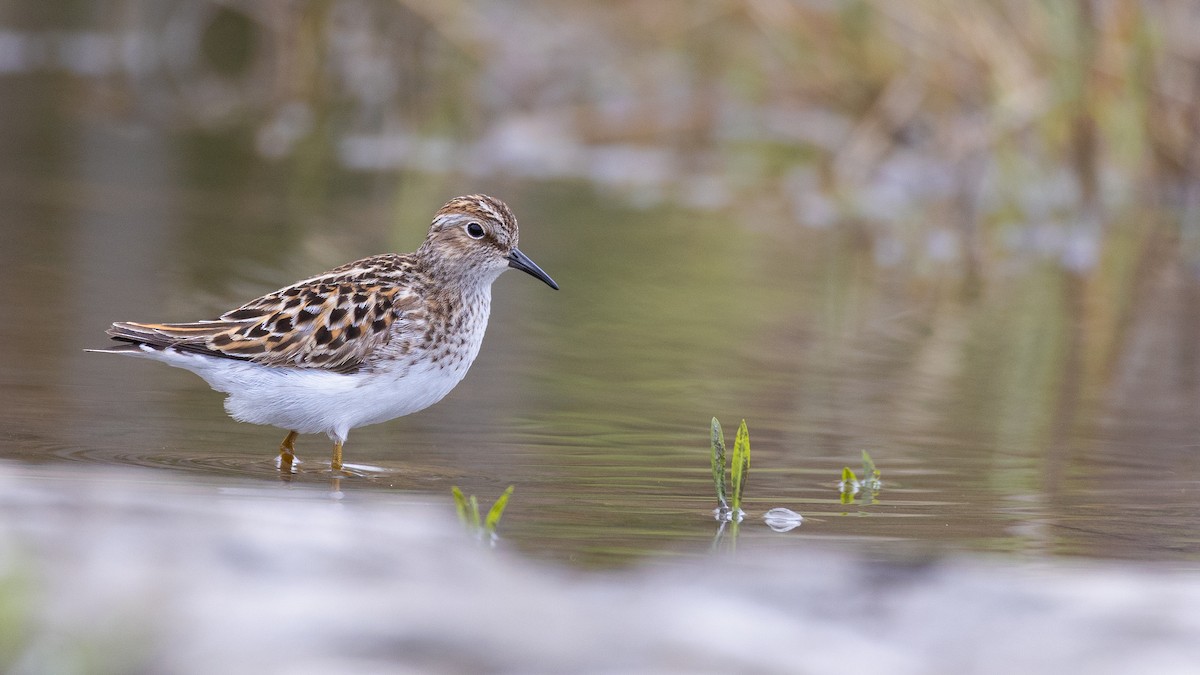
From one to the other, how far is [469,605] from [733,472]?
1478mm

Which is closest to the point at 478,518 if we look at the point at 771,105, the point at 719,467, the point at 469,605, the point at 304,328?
the point at 469,605

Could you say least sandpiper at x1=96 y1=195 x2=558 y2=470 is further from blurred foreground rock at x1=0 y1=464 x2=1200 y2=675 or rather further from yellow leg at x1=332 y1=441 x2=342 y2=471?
blurred foreground rock at x1=0 y1=464 x2=1200 y2=675

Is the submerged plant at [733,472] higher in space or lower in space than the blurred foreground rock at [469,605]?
higher

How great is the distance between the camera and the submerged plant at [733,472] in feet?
17.9

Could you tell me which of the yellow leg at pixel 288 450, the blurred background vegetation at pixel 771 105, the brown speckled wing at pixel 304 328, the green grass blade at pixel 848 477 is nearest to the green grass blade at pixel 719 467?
the green grass blade at pixel 848 477

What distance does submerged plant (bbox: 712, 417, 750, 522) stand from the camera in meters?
5.45

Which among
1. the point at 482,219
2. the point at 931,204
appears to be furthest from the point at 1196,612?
the point at 931,204

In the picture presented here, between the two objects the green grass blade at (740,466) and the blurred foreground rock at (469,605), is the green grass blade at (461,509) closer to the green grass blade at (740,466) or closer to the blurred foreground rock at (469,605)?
the blurred foreground rock at (469,605)

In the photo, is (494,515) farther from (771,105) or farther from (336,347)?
(771,105)

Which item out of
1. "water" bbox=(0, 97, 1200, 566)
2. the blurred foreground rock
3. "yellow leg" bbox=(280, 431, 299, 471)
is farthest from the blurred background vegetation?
the blurred foreground rock

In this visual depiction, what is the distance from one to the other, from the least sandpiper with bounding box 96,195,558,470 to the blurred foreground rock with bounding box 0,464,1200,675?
50.6 inches

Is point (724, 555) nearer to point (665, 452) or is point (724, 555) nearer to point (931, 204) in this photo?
point (665, 452)

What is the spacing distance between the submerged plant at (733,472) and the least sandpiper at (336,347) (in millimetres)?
1401

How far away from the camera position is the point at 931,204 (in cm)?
1497
